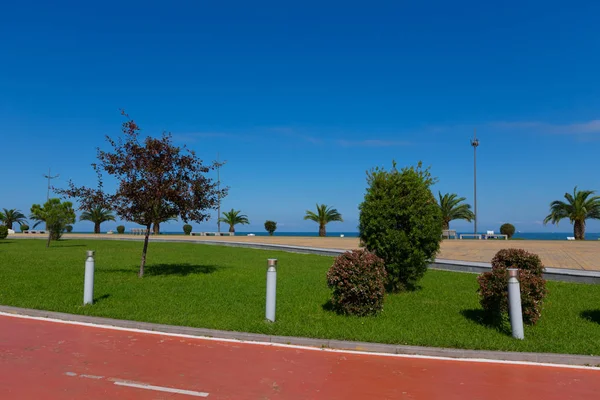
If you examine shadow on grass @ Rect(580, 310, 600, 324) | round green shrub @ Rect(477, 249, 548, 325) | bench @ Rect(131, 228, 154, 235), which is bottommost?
shadow on grass @ Rect(580, 310, 600, 324)

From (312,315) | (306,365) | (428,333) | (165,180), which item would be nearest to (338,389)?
(306,365)

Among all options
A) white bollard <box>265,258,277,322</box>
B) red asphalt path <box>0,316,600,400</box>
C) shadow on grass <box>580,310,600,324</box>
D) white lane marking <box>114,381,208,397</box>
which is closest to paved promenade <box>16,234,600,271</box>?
shadow on grass <box>580,310,600,324</box>

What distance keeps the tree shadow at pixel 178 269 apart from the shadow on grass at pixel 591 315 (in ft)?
34.2

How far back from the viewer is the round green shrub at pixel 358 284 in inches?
332

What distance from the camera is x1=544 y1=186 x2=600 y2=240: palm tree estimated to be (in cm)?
4150

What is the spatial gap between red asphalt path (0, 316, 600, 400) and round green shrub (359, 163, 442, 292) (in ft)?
15.1

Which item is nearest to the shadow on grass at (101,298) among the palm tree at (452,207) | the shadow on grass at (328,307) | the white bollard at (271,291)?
the white bollard at (271,291)

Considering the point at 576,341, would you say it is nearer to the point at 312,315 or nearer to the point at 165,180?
the point at 312,315

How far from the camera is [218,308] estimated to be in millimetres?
9227

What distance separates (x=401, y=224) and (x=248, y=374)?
6.34m

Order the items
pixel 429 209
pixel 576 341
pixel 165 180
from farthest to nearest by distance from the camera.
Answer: pixel 165 180 → pixel 429 209 → pixel 576 341

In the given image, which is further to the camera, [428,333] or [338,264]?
[338,264]

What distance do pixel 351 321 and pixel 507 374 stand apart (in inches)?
120

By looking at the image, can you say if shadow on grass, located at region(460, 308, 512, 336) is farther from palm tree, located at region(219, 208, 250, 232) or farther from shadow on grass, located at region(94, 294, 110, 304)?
palm tree, located at region(219, 208, 250, 232)
